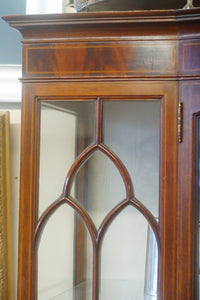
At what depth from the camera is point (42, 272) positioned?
0.59 meters

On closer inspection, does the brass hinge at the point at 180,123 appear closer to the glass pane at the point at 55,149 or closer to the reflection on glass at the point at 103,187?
the reflection on glass at the point at 103,187

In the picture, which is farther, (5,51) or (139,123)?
(5,51)

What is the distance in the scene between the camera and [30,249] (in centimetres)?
57

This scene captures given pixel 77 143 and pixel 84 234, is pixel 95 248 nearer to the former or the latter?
pixel 84 234

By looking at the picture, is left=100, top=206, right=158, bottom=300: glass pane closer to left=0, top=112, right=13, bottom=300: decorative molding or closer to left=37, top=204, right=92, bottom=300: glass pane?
left=37, top=204, right=92, bottom=300: glass pane

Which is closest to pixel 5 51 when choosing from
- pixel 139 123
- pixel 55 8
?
pixel 55 8

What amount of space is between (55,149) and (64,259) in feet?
0.67

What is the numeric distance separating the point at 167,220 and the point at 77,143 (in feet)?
0.61

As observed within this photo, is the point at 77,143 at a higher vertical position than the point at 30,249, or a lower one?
higher

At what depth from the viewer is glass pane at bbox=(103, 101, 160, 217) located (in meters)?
0.55

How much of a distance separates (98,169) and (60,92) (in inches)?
5.4

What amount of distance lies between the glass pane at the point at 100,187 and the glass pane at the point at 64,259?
3 centimetres

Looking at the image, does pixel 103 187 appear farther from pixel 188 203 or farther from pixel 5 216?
pixel 5 216

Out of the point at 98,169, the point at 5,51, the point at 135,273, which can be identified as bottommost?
the point at 135,273
